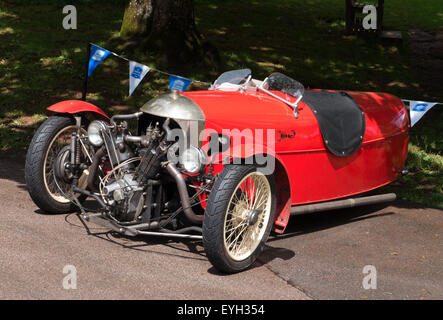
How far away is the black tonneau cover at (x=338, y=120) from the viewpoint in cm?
637

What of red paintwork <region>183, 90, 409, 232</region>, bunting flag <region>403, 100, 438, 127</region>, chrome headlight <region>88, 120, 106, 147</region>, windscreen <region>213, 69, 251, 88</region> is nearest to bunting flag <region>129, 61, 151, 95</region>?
windscreen <region>213, 69, 251, 88</region>

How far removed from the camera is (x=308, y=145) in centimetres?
610

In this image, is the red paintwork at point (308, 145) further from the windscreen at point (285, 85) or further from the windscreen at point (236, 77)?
the windscreen at point (236, 77)

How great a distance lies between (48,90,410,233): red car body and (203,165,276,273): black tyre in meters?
0.26

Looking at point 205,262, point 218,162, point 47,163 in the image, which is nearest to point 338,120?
point 218,162

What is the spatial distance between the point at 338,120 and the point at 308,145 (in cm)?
67

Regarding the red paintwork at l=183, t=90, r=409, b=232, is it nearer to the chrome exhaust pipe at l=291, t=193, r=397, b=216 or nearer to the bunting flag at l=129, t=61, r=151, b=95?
the chrome exhaust pipe at l=291, t=193, r=397, b=216

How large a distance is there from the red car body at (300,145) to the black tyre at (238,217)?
264mm

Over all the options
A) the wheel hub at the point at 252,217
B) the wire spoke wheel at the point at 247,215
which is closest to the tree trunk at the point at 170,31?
the wire spoke wheel at the point at 247,215

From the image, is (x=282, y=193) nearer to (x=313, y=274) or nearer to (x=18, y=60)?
(x=313, y=274)

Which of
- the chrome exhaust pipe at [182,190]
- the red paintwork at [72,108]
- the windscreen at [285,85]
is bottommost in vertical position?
the chrome exhaust pipe at [182,190]

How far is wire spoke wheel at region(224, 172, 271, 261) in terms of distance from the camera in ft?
17.0

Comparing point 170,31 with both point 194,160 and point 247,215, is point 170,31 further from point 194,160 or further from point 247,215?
point 247,215

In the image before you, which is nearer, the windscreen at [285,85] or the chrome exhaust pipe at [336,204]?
the chrome exhaust pipe at [336,204]
